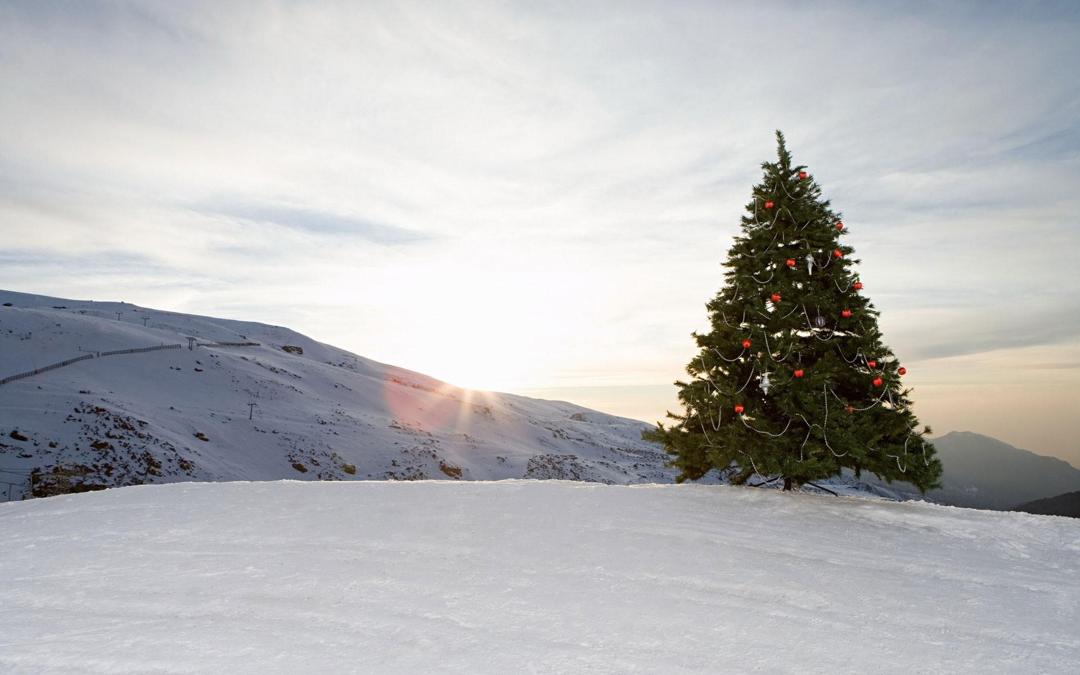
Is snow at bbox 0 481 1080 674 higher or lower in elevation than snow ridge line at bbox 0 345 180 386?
lower

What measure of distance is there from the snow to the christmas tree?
1.38 m

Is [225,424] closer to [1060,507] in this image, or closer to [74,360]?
[74,360]

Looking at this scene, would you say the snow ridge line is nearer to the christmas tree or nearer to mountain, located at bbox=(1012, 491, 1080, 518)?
the christmas tree

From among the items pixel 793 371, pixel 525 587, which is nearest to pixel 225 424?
pixel 793 371

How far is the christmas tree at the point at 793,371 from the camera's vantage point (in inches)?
438

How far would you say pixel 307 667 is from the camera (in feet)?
15.3

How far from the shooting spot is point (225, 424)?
35.2m

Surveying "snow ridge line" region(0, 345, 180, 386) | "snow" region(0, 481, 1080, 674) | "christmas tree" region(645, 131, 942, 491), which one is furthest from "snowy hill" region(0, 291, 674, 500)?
"christmas tree" region(645, 131, 942, 491)

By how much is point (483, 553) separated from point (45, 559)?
490cm

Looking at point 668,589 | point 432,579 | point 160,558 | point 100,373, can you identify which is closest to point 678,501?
point 668,589

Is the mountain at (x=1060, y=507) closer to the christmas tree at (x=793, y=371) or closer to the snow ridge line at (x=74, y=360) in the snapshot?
the christmas tree at (x=793, y=371)

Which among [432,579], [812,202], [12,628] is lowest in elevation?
[12,628]

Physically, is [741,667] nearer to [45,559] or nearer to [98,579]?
[98,579]

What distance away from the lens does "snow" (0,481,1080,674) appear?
495cm
